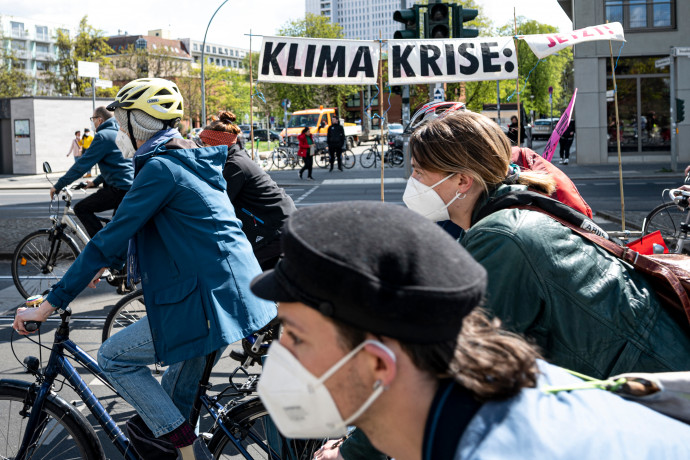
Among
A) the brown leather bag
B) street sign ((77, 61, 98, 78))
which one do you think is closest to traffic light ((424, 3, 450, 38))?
the brown leather bag

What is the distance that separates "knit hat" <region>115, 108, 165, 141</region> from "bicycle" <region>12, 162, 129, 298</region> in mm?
4221

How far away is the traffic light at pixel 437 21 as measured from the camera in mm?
10227

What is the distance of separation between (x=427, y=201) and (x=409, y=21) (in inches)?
317

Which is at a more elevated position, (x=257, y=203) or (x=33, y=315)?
(x=257, y=203)

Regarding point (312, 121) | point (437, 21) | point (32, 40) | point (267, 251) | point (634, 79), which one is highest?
point (32, 40)

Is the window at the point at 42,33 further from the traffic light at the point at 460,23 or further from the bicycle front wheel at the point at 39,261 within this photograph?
the bicycle front wheel at the point at 39,261

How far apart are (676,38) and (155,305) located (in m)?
25.6

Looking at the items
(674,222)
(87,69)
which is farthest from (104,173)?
(87,69)

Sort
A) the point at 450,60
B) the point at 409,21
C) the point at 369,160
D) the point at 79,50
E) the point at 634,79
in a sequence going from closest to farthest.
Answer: the point at 450,60 → the point at 409,21 → the point at 634,79 → the point at 369,160 → the point at 79,50

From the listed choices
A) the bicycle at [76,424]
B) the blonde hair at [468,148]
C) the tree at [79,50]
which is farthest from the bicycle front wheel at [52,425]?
the tree at [79,50]

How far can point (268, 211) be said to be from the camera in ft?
16.3

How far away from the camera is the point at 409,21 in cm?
1023

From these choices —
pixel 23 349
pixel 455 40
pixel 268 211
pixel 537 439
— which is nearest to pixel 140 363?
pixel 268 211

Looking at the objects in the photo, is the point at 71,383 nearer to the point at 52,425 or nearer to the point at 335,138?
the point at 52,425
